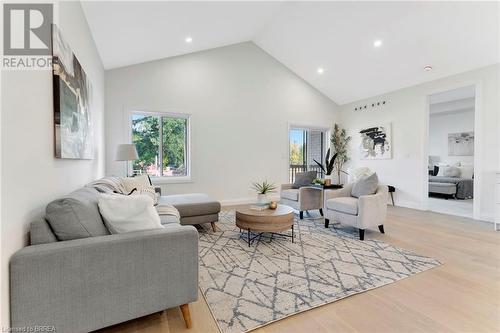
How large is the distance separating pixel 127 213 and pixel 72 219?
28 centimetres

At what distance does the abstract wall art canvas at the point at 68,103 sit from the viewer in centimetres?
179

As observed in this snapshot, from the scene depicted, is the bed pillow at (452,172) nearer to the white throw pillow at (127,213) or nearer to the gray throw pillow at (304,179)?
the gray throw pillow at (304,179)

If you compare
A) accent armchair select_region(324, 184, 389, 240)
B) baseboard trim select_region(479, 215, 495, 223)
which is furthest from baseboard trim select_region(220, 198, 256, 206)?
baseboard trim select_region(479, 215, 495, 223)

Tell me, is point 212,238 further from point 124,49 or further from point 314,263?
point 124,49

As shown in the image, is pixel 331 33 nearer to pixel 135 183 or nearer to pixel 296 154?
pixel 296 154

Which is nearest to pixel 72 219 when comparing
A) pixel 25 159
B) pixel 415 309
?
pixel 25 159

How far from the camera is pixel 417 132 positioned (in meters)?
5.18

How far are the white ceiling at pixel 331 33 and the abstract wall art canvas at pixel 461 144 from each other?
158 inches

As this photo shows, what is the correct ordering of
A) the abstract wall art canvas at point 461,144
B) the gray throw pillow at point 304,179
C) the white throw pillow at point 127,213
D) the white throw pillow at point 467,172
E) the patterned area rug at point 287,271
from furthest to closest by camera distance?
the abstract wall art canvas at point 461,144 < the white throw pillow at point 467,172 < the gray throw pillow at point 304,179 < the patterned area rug at point 287,271 < the white throw pillow at point 127,213

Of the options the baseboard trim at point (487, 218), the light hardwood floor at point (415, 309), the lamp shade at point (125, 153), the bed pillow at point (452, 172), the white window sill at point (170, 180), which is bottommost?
the light hardwood floor at point (415, 309)

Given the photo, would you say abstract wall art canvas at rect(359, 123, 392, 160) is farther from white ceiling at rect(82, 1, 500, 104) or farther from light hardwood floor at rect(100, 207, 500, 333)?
light hardwood floor at rect(100, 207, 500, 333)

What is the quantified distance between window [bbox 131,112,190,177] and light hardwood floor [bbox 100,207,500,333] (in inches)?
145

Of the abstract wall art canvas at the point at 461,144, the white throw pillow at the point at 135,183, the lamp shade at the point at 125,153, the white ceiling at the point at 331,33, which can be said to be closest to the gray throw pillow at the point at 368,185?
the white ceiling at the point at 331,33

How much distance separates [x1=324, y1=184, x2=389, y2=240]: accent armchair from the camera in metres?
3.10
